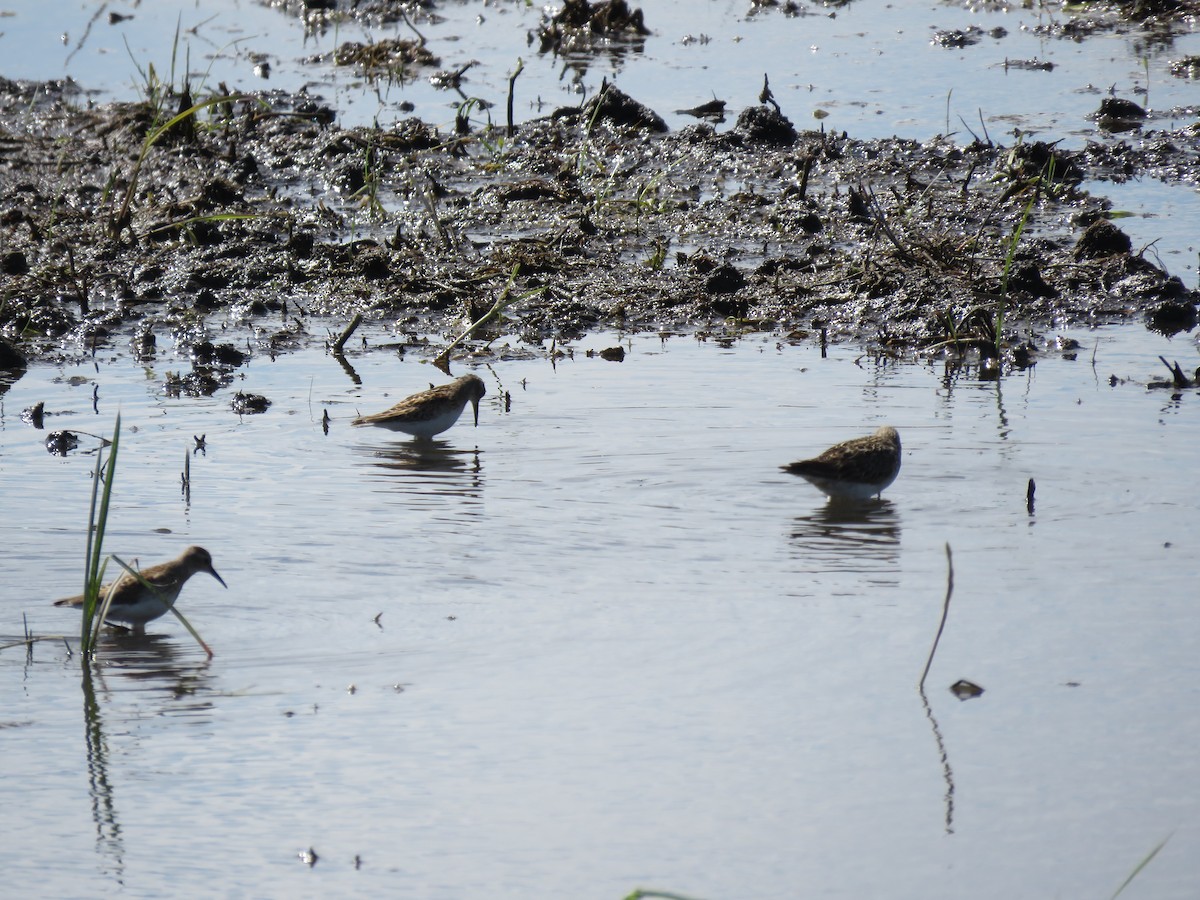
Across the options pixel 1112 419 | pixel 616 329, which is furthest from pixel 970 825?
pixel 616 329

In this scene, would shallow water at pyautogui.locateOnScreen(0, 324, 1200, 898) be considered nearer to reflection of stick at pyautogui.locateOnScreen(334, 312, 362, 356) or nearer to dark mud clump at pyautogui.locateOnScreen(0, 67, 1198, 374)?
reflection of stick at pyautogui.locateOnScreen(334, 312, 362, 356)

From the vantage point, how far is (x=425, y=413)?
9.13 m

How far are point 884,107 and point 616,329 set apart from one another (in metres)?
5.85

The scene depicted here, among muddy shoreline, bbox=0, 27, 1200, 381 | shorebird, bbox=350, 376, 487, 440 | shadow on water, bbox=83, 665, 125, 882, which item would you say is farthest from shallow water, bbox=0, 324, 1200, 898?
muddy shoreline, bbox=0, 27, 1200, 381

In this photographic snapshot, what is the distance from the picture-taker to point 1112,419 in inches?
358

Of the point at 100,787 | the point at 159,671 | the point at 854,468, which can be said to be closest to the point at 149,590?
the point at 159,671

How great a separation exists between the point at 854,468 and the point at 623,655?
206 cm

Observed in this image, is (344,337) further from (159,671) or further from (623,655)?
(623,655)

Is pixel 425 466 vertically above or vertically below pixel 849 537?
above

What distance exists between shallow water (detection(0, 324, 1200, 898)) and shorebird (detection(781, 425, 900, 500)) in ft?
0.50

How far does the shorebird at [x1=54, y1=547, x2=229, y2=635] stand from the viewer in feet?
21.5

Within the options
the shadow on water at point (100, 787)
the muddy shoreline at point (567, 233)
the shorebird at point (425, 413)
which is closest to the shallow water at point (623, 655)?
the shadow on water at point (100, 787)

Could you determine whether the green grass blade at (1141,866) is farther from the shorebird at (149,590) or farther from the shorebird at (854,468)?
the shorebird at (149,590)

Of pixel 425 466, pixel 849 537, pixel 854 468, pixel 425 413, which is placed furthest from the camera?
pixel 425 413
